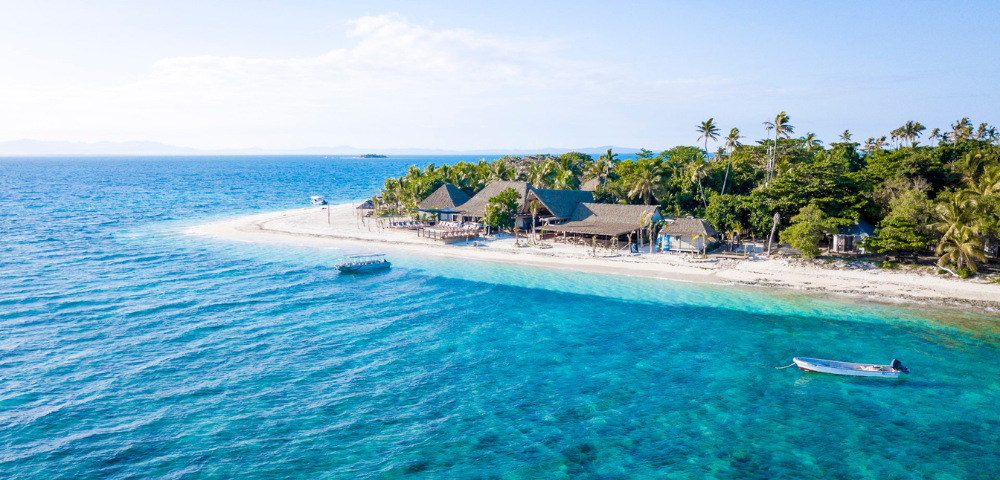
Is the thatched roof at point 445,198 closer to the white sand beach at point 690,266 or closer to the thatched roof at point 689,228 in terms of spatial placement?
the white sand beach at point 690,266

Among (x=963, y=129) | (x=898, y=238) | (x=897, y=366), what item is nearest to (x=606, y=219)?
(x=898, y=238)

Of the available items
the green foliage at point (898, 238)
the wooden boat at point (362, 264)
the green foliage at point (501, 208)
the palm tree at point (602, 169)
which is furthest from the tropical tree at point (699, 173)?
the wooden boat at point (362, 264)

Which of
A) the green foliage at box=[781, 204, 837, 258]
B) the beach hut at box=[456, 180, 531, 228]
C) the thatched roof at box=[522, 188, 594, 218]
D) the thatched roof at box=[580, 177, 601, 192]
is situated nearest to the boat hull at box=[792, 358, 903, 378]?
the green foliage at box=[781, 204, 837, 258]

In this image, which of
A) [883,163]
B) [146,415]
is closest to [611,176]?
[883,163]

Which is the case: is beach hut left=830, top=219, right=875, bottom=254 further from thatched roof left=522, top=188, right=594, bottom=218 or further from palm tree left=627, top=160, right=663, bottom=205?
thatched roof left=522, top=188, right=594, bottom=218

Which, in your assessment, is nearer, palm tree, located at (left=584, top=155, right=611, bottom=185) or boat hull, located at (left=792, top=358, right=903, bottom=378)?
boat hull, located at (left=792, top=358, right=903, bottom=378)

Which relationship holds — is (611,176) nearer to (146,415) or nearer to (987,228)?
(987,228)

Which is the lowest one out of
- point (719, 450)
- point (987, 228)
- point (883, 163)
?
point (719, 450)
